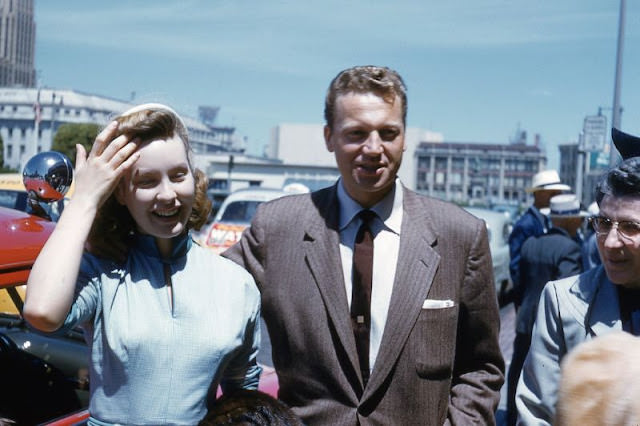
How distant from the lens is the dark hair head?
1.67m

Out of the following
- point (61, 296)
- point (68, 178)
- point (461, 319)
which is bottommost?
point (461, 319)

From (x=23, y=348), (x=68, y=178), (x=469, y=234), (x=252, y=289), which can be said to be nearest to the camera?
(x=252, y=289)

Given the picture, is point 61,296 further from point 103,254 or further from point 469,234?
point 469,234

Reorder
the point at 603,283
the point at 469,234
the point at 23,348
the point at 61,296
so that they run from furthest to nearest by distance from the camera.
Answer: the point at 23,348, the point at 469,234, the point at 603,283, the point at 61,296

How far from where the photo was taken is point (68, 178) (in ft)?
8.48

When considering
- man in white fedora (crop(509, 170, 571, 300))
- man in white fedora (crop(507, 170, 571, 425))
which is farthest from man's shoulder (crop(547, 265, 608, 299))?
man in white fedora (crop(509, 170, 571, 300))

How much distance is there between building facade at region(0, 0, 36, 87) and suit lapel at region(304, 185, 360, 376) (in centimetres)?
15971

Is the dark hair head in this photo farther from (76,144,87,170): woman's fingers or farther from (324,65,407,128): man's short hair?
(324,65,407,128): man's short hair

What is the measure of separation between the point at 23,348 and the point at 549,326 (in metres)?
1.93

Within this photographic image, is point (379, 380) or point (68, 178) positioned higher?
point (68, 178)

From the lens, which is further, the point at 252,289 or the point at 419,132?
the point at 419,132

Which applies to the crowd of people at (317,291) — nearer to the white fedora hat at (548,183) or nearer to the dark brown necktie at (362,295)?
the dark brown necktie at (362,295)

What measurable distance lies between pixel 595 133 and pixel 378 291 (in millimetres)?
14332

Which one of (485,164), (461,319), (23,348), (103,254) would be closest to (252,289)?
(103,254)
